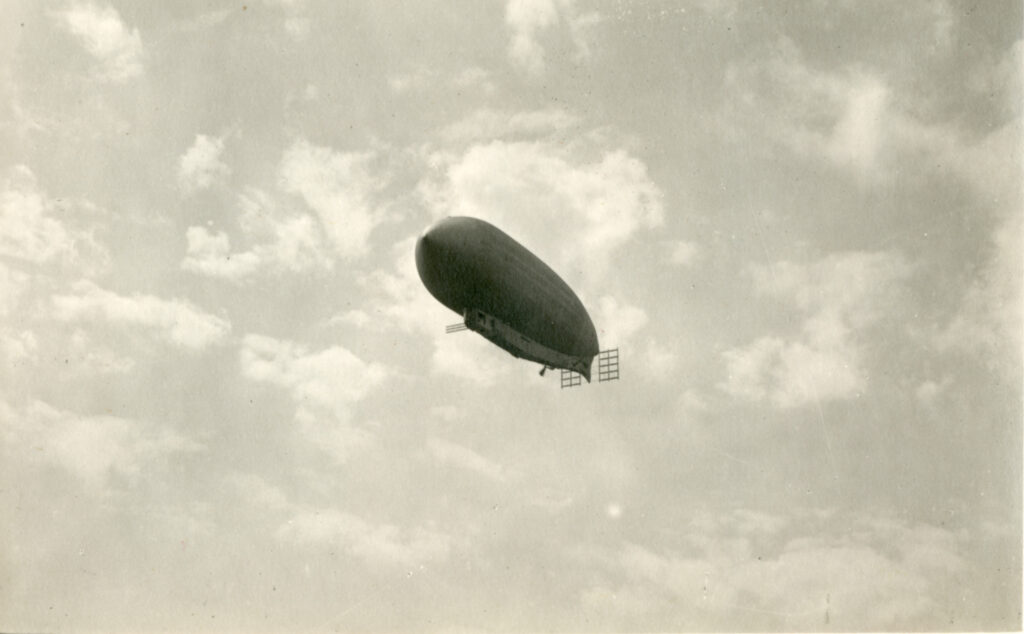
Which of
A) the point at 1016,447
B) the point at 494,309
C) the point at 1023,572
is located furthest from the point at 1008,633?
the point at 494,309

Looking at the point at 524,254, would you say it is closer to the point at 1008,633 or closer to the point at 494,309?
the point at 494,309

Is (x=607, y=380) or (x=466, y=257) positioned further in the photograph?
(x=607, y=380)

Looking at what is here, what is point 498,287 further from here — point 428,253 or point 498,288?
point 428,253

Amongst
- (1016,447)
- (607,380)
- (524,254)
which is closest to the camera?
(1016,447)

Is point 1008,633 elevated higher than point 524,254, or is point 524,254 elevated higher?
point 524,254

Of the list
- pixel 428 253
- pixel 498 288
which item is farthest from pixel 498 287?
pixel 428 253
